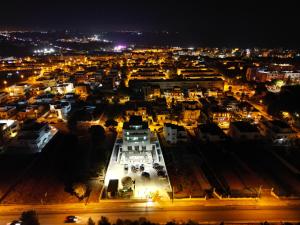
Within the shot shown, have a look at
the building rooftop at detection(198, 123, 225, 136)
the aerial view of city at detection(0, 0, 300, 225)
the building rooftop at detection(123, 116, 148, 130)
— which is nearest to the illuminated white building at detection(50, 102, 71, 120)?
the aerial view of city at detection(0, 0, 300, 225)

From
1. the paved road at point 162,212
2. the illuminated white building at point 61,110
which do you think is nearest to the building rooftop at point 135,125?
the paved road at point 162,212

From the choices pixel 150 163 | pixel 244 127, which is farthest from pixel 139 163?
pixel 244 127

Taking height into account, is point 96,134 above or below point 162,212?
above

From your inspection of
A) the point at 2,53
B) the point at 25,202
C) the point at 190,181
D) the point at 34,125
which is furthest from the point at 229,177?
the point at 2,53

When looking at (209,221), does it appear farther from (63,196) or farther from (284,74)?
(284,74)

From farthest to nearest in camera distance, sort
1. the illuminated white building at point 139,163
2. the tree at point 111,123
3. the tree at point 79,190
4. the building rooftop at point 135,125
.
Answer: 1. the tree at point 111,123
2. the building rooftop at point 135,125
3. the illuminated white building at point 139,163
4. the tree at point 79,190

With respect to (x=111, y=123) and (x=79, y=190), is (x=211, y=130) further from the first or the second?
(x=79, y=190)

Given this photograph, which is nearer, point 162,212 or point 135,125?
point 162,212

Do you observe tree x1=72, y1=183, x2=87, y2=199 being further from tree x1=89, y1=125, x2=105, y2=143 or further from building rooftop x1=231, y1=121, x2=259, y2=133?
building rooftop x1=231, y1=121, x2=259, y2=133

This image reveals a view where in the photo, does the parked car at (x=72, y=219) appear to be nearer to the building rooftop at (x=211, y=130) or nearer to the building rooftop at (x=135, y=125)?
the building rooftop at (x=135, y=125)
